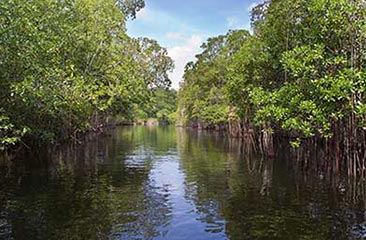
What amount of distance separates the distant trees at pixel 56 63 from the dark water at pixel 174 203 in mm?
2620

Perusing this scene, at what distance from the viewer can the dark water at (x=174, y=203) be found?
962 cm

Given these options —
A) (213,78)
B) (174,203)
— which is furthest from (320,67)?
(213,78)

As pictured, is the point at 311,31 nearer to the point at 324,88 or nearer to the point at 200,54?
the point at 324,88

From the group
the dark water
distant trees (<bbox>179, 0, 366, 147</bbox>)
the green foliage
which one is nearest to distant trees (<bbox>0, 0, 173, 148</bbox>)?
the dark water

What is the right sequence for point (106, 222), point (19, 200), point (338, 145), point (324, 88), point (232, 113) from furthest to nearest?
1. point (232, 113)
2. point (338, 145)
3. point (324, 88)
4. point (19, 200)
5. point (106, 222)

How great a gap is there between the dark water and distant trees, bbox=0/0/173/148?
8.60 ft

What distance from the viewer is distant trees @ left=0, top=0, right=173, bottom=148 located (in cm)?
1509

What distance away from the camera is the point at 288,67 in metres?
15.8

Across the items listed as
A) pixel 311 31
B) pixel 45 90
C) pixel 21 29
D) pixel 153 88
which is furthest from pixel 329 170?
pixel 153 88

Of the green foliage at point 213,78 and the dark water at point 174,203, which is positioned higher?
the green foliage at point 213,78

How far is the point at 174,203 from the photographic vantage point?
12578 mm

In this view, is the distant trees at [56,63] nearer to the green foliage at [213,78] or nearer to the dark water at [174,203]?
the dark water at [174,203]

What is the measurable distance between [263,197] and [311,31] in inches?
305

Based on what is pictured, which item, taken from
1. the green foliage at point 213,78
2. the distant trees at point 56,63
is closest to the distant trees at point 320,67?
the distant trees at point 56,63
